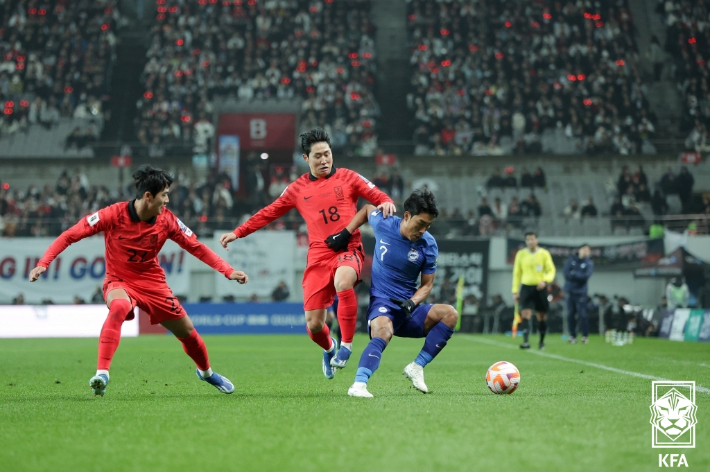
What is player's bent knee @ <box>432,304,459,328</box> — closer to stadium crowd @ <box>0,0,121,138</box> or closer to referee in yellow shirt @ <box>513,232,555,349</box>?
referee in yellow shirt @ <box>513,232,555,349</box>

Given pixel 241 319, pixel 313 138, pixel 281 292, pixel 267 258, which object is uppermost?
pixel 313 138

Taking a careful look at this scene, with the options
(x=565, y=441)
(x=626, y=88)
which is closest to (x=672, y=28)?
(x=626, y=88)

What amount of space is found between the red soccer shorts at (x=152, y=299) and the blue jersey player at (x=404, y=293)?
1688 millimetres

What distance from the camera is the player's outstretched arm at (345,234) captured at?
27.3ft

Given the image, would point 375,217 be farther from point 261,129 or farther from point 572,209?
point 261,129

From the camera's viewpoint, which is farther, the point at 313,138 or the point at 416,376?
the point at 313,138

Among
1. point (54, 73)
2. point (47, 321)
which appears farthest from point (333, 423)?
point (54, 73)

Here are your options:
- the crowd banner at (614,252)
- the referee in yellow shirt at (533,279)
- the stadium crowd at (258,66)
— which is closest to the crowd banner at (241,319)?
the stadium crowd at (258,66)

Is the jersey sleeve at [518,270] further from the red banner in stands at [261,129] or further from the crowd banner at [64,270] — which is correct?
the red banner in stands at [261,129]

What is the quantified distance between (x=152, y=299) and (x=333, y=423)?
2674mm

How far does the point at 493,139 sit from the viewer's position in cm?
3116

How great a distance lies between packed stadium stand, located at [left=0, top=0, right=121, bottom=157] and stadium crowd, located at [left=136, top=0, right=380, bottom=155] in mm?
1832

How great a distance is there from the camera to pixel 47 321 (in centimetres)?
2569

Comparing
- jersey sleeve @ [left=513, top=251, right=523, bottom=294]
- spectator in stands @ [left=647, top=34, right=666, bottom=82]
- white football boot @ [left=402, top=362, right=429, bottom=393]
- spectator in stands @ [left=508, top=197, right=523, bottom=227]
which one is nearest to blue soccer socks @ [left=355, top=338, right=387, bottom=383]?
white football boot @ [left=402, top=362, right=429, bottom=393]
